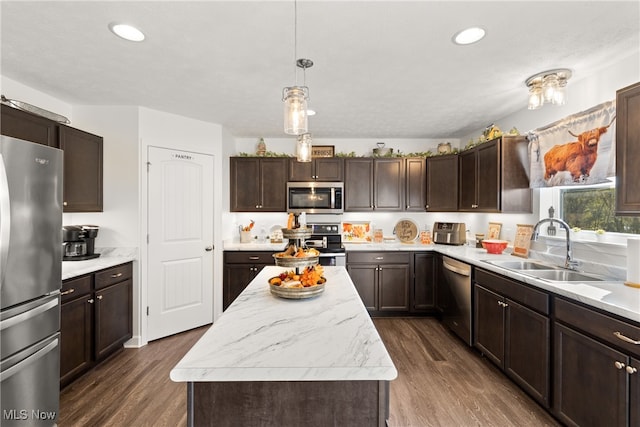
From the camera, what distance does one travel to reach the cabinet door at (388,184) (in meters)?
4.26

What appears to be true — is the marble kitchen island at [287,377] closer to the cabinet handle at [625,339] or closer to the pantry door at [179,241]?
the cabinet handle at [625,339]

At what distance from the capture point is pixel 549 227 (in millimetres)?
2775

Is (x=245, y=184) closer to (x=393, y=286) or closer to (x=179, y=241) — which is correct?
(x=179, y=241)

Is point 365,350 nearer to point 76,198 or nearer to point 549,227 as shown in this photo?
point 549,227

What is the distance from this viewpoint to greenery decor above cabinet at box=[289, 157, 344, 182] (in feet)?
13.9

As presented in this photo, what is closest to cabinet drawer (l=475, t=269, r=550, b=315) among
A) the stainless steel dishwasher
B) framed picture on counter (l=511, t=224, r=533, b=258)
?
the stainless steel dishwasher

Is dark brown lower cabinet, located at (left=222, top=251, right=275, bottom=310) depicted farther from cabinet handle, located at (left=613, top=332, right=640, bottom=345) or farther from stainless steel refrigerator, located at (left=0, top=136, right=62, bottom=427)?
cabinet handle, located at (left=613, top=332, right=640, bottom=345)

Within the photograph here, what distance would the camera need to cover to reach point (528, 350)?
2.14 m

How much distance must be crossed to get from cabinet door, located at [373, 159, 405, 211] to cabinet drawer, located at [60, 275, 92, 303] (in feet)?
11.0

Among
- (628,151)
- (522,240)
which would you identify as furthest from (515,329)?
(628,151)

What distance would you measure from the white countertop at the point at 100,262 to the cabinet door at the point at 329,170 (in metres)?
2.46

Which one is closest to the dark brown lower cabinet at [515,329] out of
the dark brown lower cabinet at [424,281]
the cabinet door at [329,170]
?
the dark brown lower cabinet at [424,281]

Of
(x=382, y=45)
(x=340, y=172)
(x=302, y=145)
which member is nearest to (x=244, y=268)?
(x=340, y=172)

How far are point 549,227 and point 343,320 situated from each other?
8.33ft
